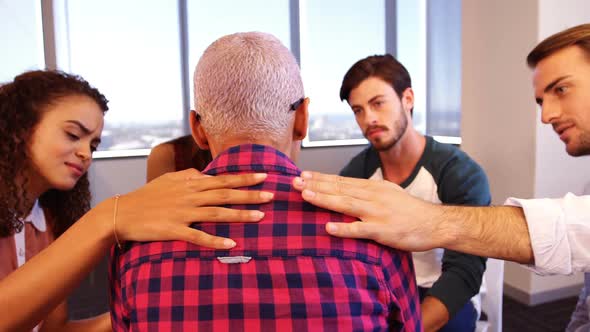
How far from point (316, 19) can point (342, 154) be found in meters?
1.55

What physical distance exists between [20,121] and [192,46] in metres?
3.36

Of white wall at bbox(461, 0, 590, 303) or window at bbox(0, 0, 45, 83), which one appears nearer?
white wall at bbox(461, 0, 590, 303)

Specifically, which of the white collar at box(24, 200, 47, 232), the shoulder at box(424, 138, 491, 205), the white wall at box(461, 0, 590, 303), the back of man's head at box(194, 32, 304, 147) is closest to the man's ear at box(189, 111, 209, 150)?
the back of man's head at box(194, 32, 304, 147)

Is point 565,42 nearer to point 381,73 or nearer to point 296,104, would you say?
point 381,73

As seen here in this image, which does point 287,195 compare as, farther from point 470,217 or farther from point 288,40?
point 288,40

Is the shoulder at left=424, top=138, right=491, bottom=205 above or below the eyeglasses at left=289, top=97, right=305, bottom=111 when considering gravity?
below

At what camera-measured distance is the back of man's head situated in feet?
2.63

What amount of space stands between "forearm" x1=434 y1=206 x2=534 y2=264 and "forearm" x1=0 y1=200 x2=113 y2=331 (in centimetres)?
67

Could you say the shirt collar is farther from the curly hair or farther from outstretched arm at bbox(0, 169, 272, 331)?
the curly hair

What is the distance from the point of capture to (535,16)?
2.87 m

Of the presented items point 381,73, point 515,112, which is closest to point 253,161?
point 381,73

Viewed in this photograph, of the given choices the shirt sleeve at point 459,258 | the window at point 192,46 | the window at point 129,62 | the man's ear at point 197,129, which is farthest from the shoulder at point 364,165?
the window at point 129,62

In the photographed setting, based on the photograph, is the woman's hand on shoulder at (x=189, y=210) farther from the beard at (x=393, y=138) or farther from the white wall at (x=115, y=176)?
the white wall at (x=115, y=176)

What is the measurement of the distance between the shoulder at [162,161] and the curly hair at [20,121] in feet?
1.14
